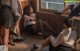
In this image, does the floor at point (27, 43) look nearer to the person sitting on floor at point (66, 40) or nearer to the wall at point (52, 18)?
the wall at point (52, 18)

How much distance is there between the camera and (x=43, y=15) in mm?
5555

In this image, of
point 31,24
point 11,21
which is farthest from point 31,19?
point 11,21

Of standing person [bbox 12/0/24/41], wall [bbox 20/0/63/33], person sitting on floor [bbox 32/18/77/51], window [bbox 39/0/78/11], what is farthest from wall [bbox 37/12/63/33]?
person sitting on floor [bbox 32/18/77/51]

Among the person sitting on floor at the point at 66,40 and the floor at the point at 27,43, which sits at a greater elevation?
the person sitting on floor at the point at 66,40

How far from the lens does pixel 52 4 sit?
220 inches

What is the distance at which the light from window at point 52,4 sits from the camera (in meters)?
5.39

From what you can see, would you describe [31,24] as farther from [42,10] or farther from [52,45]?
[52,45]

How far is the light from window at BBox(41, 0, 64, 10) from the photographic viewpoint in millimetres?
5393

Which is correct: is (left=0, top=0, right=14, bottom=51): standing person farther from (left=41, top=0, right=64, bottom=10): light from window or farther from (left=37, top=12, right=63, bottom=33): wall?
(left=41, top=0, right=64, bottom=10): light from window

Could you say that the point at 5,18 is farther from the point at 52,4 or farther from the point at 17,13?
the point at 52,4

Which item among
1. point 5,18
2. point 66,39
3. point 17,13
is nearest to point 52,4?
point 17,13

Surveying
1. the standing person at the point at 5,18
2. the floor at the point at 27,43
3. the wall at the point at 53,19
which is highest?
the standing person at the point at 5,18

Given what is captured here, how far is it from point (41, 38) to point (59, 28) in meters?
0.59

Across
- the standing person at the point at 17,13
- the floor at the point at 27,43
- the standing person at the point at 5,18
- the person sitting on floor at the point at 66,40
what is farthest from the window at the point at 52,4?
the person sitting on floor at the point at 66,40
